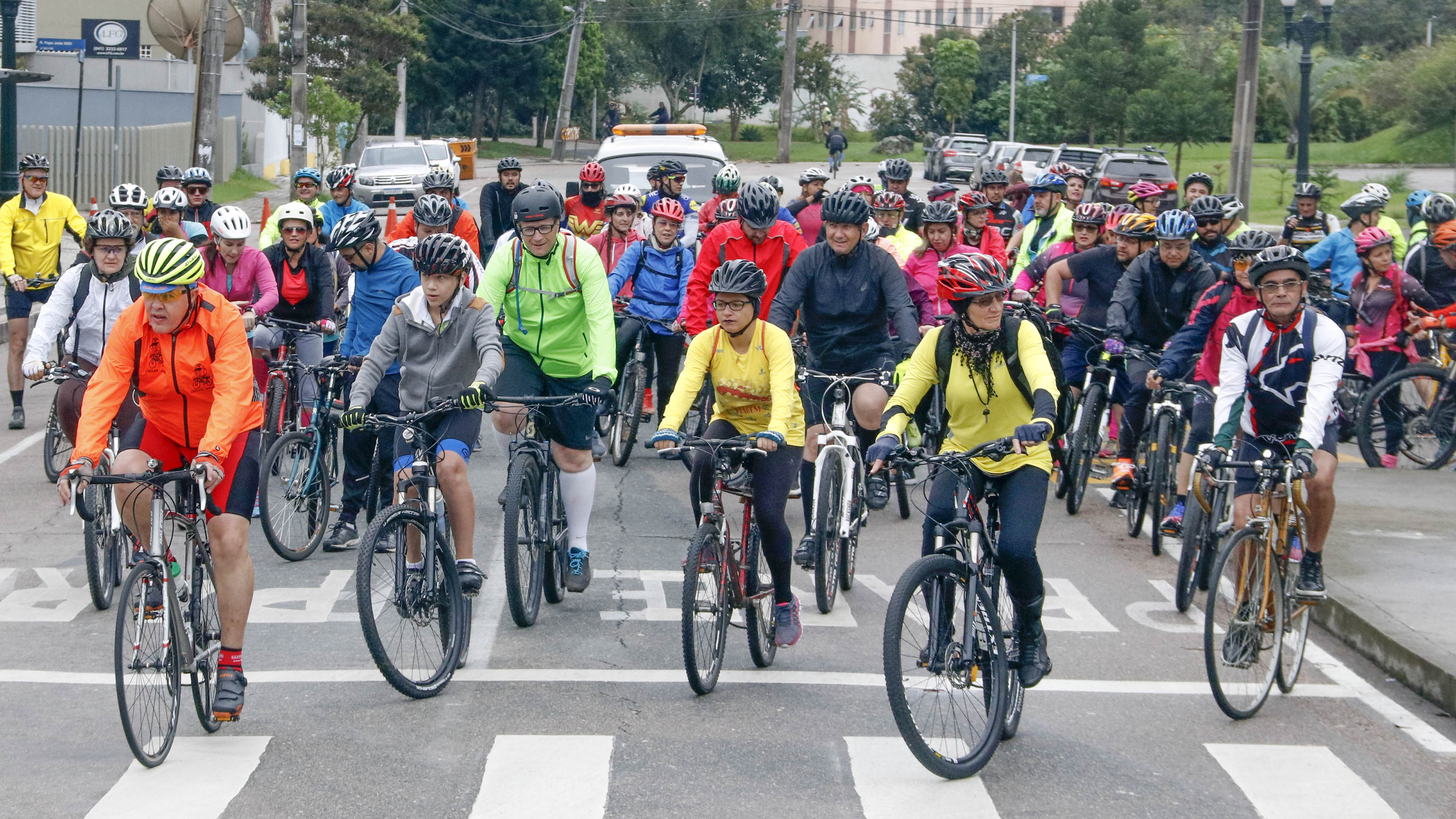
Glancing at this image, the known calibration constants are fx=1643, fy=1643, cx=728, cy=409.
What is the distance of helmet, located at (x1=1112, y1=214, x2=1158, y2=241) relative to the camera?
10.6 m

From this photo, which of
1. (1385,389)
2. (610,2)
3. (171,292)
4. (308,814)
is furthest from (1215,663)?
(610,2)

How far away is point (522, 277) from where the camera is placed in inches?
330

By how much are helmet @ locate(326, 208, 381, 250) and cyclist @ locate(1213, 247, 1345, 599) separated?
15.1ft

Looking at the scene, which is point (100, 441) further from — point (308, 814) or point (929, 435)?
point (929, 435)

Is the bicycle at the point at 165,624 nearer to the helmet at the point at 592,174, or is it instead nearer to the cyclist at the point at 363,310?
the cyclist at the point at 363,310

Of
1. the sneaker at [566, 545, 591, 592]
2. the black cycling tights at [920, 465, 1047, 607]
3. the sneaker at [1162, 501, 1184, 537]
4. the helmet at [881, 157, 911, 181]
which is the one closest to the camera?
the black cycling tights at [920, 465, 1047, 607]

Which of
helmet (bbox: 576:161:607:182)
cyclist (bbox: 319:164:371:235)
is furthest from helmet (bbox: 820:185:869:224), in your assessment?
cyclist (bbox: 319:164:371:235)

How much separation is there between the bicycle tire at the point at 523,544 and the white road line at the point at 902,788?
6.18 feet

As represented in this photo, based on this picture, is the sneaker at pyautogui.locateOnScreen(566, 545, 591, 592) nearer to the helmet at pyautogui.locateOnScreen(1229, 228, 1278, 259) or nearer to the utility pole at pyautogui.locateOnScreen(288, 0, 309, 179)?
the helmet at pyautogui.locateOnScreen(1229, 228, 1278, 259)

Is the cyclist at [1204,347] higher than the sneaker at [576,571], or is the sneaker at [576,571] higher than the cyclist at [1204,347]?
the cyclist at [1204,347]

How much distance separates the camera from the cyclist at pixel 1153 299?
32.6 ft

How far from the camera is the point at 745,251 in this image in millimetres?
10562

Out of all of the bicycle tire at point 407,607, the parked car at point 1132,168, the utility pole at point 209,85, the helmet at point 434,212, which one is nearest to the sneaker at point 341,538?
the helmet at point 434,212

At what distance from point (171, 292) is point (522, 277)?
245cm
